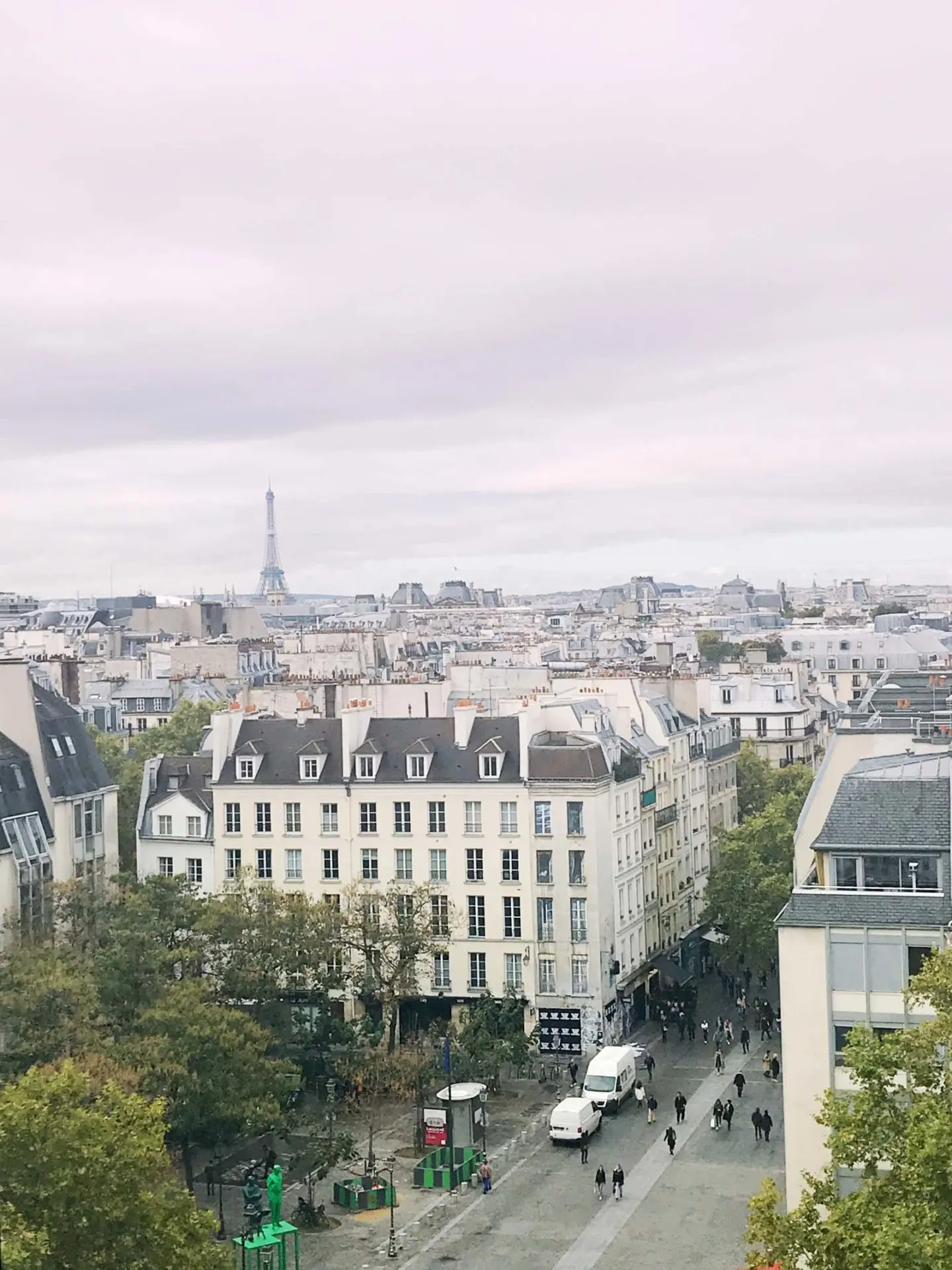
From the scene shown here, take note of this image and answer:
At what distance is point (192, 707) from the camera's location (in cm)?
10956

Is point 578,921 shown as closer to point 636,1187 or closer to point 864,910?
point 636,1187

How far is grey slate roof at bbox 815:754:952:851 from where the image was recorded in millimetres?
40125

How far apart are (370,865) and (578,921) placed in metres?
9.07

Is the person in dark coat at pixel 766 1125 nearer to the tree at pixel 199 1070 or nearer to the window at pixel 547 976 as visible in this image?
the window at pixel 547 976

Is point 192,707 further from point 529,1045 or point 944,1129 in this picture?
point 944,1129

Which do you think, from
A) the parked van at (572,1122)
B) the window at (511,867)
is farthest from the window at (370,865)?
the parked van at (572,1122)

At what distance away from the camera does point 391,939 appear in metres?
62.1

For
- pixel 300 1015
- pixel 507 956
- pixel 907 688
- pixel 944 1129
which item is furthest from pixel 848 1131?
pixel 907 688

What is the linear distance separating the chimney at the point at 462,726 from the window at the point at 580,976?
9816 millimetres

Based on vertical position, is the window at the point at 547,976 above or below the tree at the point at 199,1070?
below

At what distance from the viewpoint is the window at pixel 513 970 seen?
228 feet

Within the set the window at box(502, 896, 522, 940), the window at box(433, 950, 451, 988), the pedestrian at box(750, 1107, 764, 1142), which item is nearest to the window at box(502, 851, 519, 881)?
the window at box(502, 896, 522, 940)

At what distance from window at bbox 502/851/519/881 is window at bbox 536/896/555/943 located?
1.52 m

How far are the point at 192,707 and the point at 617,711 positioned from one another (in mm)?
36423
